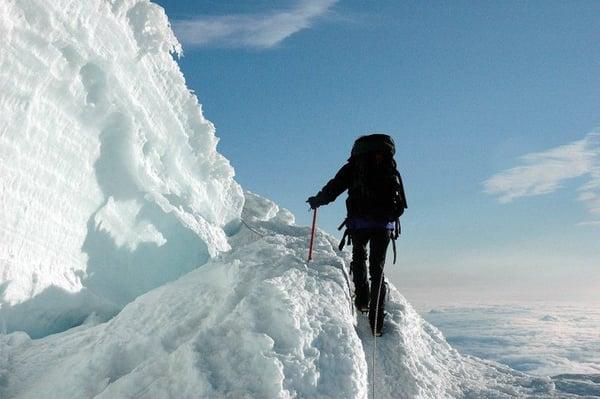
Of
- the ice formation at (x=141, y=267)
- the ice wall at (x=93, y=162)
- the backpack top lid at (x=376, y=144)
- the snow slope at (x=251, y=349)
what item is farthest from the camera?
the ice wall at (x=93, y=162)

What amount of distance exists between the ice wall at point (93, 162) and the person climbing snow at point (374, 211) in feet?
10.6

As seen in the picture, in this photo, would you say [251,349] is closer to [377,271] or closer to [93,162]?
[377,271]

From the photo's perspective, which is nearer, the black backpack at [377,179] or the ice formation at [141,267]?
the ice formation at [141,267]

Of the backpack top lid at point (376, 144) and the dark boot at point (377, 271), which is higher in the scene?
the backpack top lid at point (376, 144)

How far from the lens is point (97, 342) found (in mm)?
4699

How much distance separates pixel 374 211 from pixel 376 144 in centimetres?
71

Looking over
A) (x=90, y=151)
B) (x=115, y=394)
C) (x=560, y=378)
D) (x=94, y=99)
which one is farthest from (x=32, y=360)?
(x=560, y=378)

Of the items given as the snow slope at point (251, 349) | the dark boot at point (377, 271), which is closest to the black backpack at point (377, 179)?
the dark boot at point (377, 271)

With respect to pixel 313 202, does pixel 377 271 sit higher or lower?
lower

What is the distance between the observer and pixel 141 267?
766 centimetres

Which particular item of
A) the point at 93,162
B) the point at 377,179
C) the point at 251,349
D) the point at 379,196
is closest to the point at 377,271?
the point at 379,196

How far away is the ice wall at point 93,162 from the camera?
5.69 meters

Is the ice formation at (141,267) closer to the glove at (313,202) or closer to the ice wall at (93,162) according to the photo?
the ice wall at (93,162)

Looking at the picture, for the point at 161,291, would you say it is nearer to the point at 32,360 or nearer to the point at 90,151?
the point at 32,360
